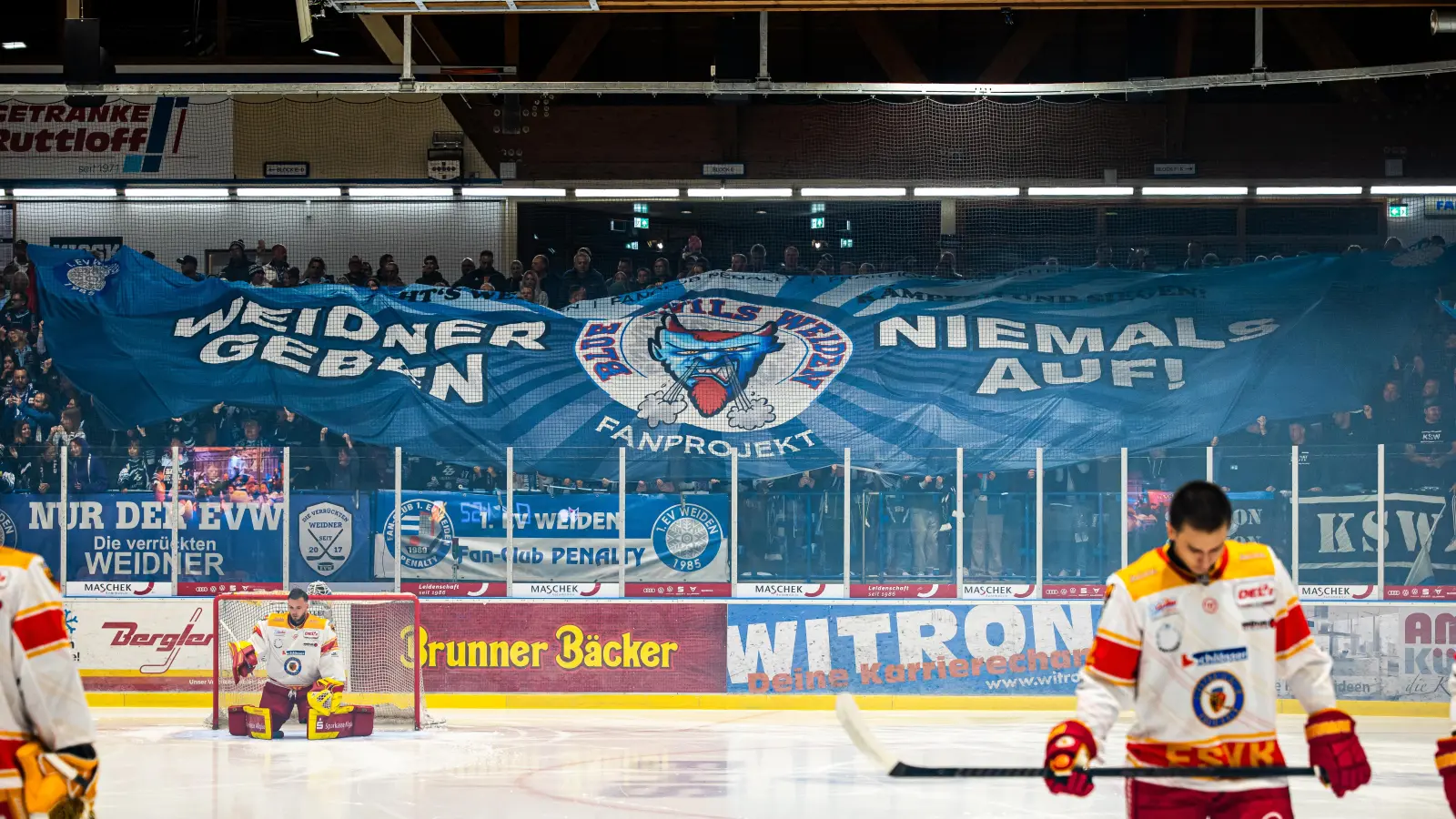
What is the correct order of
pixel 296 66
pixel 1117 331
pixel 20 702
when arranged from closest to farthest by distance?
pixel 20 702, pixel 1117 331, pixel 296 66

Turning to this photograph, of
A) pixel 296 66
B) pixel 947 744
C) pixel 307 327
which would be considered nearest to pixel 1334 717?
pixel 947 744

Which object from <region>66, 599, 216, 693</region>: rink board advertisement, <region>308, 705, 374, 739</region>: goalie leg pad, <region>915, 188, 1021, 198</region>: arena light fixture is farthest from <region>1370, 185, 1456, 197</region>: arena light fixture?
<region>66, 599, 216, 693</region>: rink board advertisement

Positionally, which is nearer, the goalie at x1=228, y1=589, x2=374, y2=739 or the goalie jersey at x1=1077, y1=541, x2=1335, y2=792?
the goalie jersey at x1=1077, y1=541, x2=1335, y2=792

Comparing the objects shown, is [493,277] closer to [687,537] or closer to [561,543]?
[561,543]

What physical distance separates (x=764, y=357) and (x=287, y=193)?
598 cm

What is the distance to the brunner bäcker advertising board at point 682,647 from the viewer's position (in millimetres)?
13523

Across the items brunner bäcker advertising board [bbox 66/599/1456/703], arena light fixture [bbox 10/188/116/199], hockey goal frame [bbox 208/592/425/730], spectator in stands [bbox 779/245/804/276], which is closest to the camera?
hockey goal frame [bbox 208/592/425/730]

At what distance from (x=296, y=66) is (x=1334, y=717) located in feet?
53.9

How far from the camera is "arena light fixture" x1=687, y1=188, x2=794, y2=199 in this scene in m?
16.2

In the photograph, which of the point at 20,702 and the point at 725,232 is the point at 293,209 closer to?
the point at 725,232

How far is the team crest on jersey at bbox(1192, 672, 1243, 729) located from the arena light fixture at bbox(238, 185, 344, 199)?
14323mm

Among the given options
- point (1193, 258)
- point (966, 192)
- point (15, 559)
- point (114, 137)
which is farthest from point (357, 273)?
point (15, 559)

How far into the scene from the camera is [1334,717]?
4.11 m

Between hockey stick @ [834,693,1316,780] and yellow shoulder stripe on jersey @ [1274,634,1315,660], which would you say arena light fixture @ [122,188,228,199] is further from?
yellow shoulder stripe on jersey @ [1274,634,1315,660]
